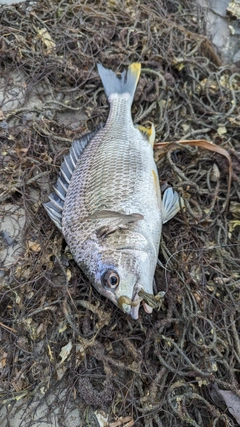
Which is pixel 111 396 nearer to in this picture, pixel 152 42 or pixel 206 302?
pixel 206 302

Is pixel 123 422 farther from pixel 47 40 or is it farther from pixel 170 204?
pixel 47 40

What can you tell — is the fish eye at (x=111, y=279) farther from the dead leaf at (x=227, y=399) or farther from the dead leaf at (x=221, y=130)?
the dead leaf at (x=221, y=130)

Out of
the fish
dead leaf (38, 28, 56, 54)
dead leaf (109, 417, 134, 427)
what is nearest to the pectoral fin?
the fish

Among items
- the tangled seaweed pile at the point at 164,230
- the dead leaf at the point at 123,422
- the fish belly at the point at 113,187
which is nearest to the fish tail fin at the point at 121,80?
the tangled seaweed pile at the point at 164,230

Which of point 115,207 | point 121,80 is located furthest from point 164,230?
point 121,80

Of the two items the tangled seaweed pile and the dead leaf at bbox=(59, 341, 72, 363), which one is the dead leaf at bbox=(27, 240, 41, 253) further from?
the dead leaf at bbox=(59, 341, 72, 363)

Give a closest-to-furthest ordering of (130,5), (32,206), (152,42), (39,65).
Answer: (32,206) → (39,65) → (152,42) → (130,5)

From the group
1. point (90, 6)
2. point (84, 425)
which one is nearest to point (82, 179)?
point (84, 425)
